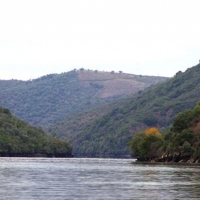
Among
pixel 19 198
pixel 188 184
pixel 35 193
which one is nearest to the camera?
pixel 19 198

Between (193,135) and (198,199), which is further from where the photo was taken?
(193,135)

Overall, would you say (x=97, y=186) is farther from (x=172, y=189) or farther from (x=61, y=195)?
(x=61, y=195)

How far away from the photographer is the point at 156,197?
65438 millimetres

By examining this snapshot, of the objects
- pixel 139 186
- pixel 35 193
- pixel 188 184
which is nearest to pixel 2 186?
pixel 35 193

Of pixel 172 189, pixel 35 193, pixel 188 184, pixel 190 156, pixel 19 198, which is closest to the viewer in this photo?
pixel 19 198

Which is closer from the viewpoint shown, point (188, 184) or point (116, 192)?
point (116, 192)

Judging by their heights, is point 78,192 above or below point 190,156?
below

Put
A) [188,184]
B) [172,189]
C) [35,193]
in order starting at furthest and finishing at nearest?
[188,184], [172,189], [35,193]

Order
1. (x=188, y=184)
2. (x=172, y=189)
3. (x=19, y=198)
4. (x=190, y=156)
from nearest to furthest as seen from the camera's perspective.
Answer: (x=19, y=198) → (x=172, y=189) → (x=188, y=184) → (x=190, y=156)

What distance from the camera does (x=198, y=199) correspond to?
209 ft

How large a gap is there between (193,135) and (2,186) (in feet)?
403

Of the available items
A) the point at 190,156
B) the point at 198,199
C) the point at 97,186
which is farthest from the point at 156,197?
the point at 190,156

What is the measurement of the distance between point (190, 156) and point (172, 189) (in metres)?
118

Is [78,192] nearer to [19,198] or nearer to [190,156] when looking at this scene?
[19,198]
